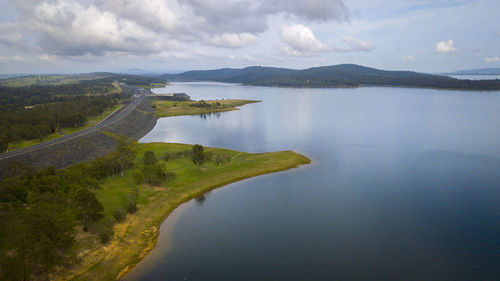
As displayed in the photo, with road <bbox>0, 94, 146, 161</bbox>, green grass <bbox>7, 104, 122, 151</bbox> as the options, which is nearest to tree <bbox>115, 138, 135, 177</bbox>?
road <bbox>0, 94, 146, 161</bbox>

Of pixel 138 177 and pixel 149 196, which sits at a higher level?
pixel 138 177

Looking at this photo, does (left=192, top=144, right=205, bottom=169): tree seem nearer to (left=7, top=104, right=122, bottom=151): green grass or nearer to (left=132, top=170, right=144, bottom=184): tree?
(left=132, top=170, right=144, bottom=184): tree

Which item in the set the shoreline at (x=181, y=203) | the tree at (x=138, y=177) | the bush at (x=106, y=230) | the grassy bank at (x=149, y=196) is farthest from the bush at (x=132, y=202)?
the tree at (x=138, y=177)

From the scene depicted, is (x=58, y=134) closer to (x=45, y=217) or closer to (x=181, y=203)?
(x=181, y=203)

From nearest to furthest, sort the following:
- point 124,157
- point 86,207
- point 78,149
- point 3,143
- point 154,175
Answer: point 86,207 → point 154,175 → point 124,157 → point 3,143 → point 78,149

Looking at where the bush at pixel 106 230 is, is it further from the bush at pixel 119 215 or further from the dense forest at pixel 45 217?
the bush at pixel 119 215

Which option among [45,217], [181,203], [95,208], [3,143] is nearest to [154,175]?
[181,203]

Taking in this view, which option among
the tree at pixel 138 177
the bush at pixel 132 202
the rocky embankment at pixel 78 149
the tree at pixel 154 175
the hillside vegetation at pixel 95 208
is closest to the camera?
the hillside vegetation at pixel 95 208

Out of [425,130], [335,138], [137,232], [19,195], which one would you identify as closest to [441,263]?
[137,232]
